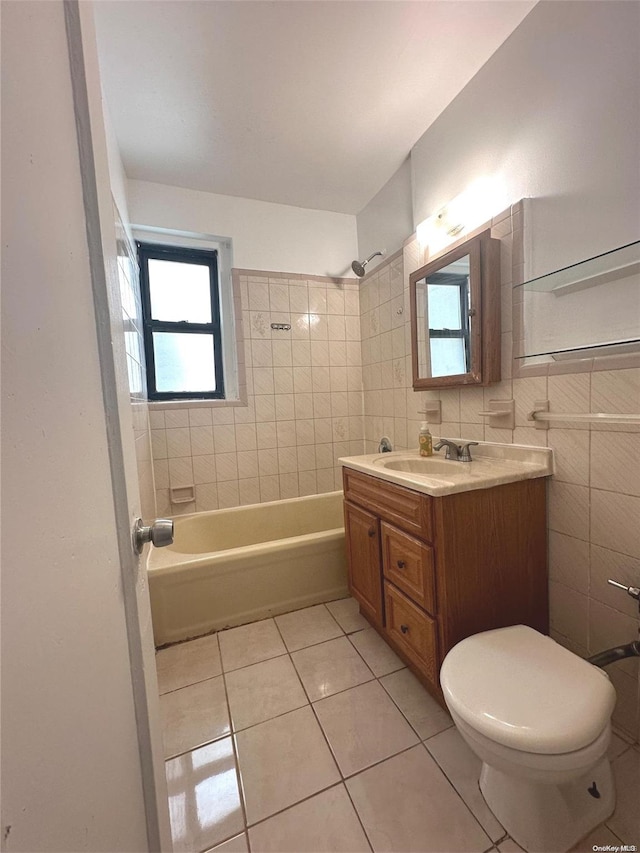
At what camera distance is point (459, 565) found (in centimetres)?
116

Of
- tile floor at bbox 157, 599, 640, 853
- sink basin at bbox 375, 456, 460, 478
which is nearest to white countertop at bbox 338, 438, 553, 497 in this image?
sink basin at bbox 375, 456, 460, 478

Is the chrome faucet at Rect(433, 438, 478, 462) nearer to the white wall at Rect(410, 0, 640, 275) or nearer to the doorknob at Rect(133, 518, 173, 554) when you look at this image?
the white wall at Rect(410, 0, 640, 275)

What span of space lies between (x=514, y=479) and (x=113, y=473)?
4.14ft

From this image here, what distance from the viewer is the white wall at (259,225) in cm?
213

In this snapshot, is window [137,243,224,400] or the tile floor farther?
window [137,243,224,400]

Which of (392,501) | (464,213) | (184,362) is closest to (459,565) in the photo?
(392,501)

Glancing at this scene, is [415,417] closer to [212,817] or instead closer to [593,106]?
[593,106]

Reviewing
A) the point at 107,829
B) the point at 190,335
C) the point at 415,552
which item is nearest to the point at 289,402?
the point at 190,335

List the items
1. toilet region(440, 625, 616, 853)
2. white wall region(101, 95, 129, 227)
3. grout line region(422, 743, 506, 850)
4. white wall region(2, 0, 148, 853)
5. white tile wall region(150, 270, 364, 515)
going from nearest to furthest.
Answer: white wall region(2, 0, 148, 853) < toilet region(440, 625, 616, 853) < grout line region(422, 743, 506, 850) < white wall region(101, 95, 129, 227) < white tile wall region(150, 270, 364, 515)

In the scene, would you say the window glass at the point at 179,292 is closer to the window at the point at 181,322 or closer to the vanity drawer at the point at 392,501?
the window at the point at 181,322

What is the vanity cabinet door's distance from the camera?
1.52 meters

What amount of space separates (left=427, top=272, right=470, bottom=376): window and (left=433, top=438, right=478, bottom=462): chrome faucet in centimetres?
34

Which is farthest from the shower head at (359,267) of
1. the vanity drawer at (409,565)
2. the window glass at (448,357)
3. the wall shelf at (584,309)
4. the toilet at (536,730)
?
the toilet at (536,730)

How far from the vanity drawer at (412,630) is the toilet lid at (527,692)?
0.65ft
